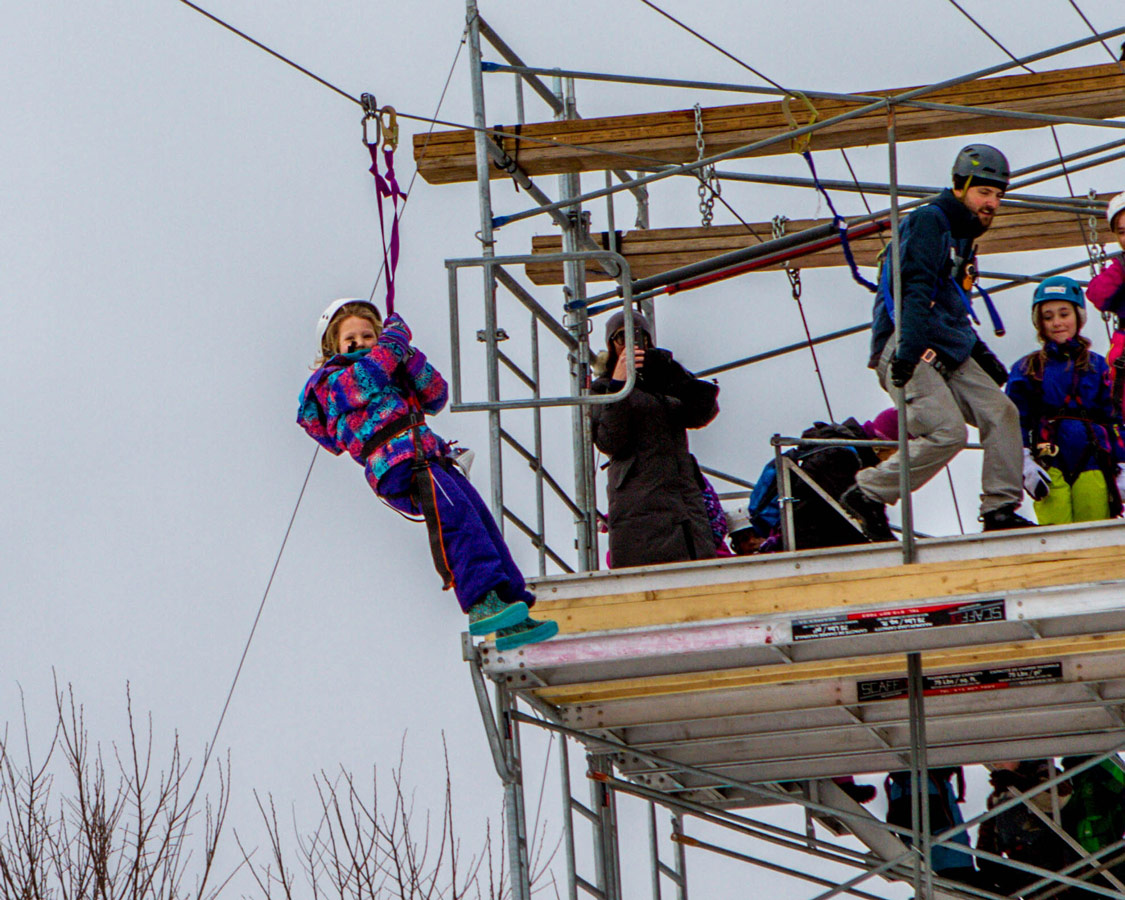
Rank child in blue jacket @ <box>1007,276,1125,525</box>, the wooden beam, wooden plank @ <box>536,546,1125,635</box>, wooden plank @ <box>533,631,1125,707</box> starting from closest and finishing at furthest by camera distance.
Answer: wooden plank @ <box>536,546,1125,635</box> < wooden plank @ <box>533,631,1125,707</box> < child in blue jacket @ <box>1007,276,1125,525</box> < the wooden beam

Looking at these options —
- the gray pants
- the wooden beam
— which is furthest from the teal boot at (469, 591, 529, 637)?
the wooden beam

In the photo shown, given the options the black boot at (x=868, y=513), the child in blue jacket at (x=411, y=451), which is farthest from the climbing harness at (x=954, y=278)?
the child in blue jacket at (x=411, y=451)

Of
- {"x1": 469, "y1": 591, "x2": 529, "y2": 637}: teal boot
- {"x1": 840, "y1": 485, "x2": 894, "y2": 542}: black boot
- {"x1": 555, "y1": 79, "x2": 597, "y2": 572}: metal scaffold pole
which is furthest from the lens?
{"x1": 555, "y1": 79, "x2": 597, "y2": 572}: metal scaffold pole

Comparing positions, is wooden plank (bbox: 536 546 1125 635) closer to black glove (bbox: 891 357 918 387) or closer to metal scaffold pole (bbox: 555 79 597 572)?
black glove (bbox: 891 357 918 387)

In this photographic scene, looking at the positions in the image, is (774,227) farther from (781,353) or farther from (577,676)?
(577,676)

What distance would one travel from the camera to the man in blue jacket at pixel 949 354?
28.8ft

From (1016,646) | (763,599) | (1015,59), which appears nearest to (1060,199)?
(1015,59)

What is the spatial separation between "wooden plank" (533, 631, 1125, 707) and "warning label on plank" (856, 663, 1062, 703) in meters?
0.04

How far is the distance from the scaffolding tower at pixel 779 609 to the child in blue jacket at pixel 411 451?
1.35 feet

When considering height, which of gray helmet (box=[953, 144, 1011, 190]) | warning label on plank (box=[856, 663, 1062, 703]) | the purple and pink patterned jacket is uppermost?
gray helmet (box=[953, 144, 1011, 190])

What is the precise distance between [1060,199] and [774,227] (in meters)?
1.72

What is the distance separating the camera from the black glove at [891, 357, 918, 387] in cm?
862

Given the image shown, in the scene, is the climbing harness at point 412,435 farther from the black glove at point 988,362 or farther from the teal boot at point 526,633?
the black glove at point 988,362

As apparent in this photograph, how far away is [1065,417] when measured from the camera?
9594 millimetres
